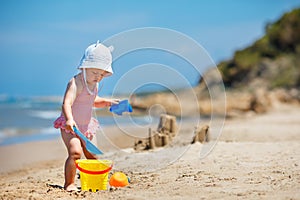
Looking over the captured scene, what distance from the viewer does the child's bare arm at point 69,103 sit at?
183 inches

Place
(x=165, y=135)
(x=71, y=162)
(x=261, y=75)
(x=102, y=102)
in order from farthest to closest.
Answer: (x=261, y=75) → (x=165, y=135) → (x=102, y=102) → (x=71, y=162)

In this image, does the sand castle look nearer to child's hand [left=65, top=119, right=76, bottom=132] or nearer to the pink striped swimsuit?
the pink striped swimsuit

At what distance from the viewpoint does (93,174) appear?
185 inches

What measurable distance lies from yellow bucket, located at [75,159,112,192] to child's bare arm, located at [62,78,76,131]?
0.40m

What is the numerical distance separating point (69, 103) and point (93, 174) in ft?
2.52

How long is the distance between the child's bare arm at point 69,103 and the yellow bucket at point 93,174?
0.40 metres

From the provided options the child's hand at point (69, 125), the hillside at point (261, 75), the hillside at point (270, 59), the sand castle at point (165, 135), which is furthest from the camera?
the hillside at point (270, 59)

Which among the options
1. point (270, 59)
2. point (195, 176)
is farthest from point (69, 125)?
point (270, 59)

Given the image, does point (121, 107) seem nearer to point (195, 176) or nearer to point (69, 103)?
point (69, 103)

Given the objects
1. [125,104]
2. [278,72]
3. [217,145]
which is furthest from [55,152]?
[278,72]

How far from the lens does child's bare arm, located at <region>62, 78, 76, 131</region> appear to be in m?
4.64

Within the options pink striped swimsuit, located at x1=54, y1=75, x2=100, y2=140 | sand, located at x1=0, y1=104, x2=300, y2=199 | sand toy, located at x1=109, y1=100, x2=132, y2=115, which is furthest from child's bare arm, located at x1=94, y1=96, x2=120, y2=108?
sand, located at x1=0, y1=104, x2=300, y2=199

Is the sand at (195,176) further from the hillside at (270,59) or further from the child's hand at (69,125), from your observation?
the hillside at (270,59)

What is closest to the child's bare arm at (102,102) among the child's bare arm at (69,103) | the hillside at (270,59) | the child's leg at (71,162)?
the child's bare arm at (69,103)
